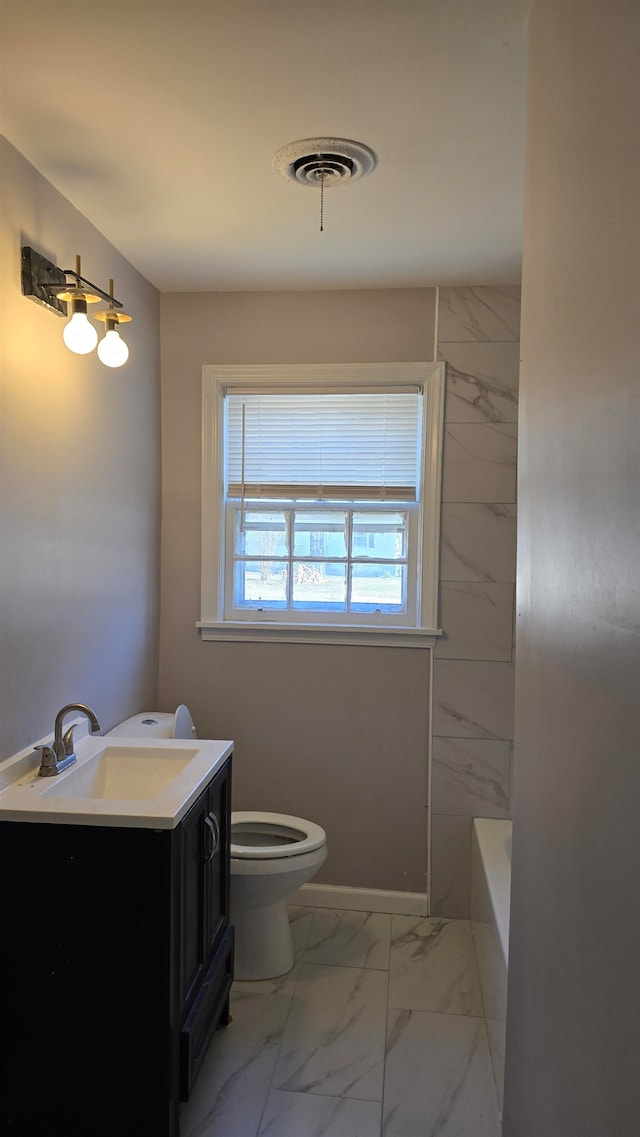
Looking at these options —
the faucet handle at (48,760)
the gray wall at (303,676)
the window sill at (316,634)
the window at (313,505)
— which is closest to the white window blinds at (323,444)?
the window at (313,505)

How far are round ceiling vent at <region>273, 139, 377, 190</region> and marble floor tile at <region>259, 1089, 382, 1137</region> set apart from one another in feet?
8.04

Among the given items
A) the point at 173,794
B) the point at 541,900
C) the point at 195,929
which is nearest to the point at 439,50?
the point at 541,900

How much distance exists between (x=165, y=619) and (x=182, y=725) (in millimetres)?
572

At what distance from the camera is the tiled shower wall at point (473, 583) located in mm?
2771

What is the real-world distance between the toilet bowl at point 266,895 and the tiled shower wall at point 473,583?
632mm

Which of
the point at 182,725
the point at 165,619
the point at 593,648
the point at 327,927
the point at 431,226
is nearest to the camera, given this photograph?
the point at 593,648

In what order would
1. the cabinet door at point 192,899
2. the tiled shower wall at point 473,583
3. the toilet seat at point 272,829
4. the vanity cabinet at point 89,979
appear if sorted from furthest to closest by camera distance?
the tiled shower wall at point 473,583
the toilet seat at point 272,829
the cabinet door at point 192,899
the vanity cabinet at point 89,979

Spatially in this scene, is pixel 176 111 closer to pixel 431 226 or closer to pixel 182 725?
pixel 431 226

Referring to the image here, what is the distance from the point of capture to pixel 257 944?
8.00ft

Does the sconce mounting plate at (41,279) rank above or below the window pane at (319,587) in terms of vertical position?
above

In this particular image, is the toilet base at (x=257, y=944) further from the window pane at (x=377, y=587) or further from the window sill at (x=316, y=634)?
the window pane at (x=377, y=587)

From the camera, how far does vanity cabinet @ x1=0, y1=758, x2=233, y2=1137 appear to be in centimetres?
159

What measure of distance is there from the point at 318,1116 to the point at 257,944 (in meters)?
0.63

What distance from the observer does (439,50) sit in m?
1.42
